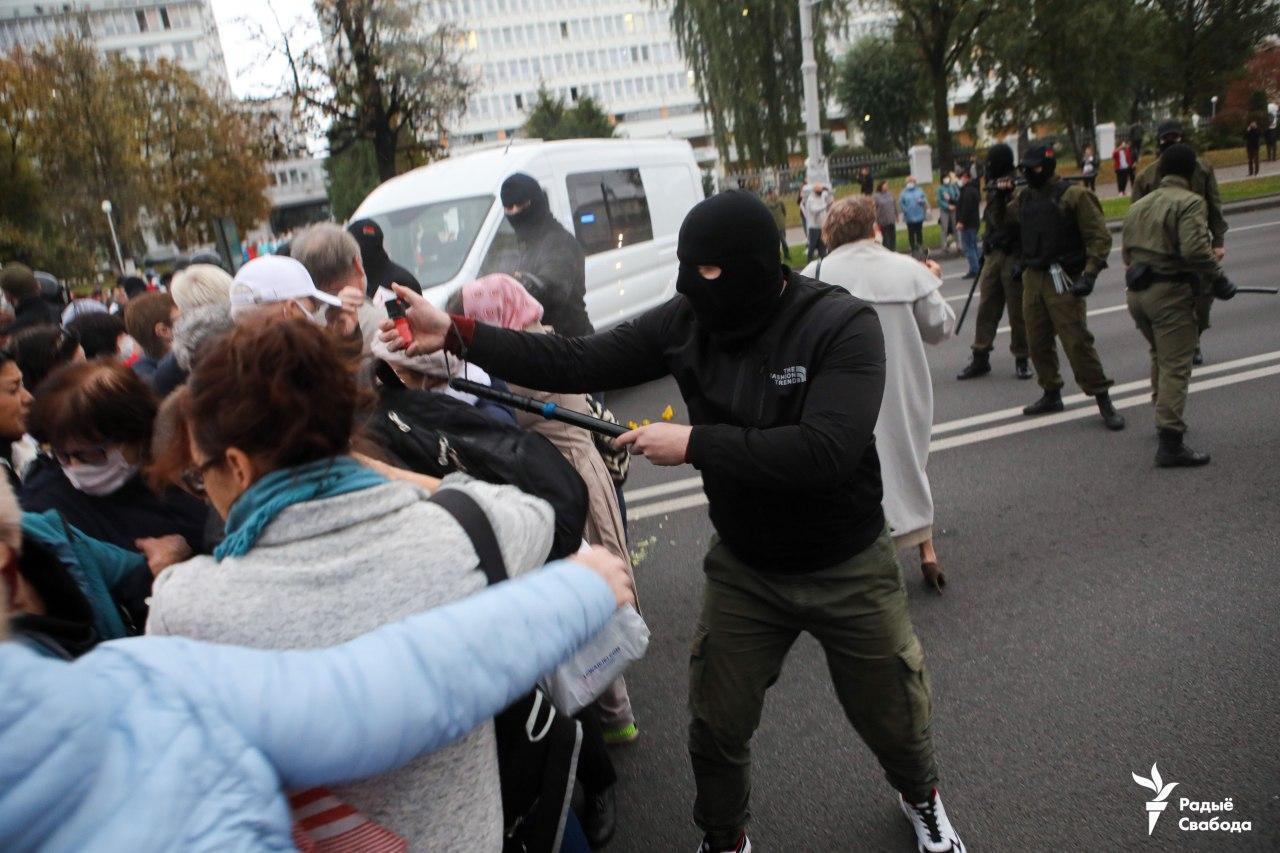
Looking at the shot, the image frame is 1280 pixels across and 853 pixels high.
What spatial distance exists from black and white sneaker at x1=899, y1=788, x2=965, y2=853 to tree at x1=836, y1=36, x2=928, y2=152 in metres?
52.5

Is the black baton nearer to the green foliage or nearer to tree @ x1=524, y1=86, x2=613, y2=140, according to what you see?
the green foliage

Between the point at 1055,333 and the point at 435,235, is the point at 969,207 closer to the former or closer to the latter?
the point at 1055,333

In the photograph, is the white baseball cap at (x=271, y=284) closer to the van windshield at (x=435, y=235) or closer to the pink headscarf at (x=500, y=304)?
the pink headscarf at (x=500, y=304)

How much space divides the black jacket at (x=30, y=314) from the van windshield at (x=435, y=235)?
2662 millimetres

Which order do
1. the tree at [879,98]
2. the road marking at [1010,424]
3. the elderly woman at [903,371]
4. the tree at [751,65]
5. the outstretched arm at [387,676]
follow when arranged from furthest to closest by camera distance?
1. the tree at [879,98]
2. the tree at [751,65]
3. the road marking at [1010,424]
4. the elderly woman at [903,371]
5. the outstretched arm at [387,676]

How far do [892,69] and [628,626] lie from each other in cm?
5612

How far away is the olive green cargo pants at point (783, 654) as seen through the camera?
7.66 feet

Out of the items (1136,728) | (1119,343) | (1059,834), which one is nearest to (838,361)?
(1059,834)

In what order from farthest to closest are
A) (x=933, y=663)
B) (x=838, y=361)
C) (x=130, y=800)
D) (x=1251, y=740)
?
(x=933, y=663) → (x=1251, y=740) → (x=838, y=361) → (x=130, y=800)

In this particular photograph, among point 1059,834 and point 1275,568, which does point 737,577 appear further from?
point 1275,568

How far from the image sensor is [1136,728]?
2943 millimetres

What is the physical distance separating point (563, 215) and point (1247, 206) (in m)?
15.9

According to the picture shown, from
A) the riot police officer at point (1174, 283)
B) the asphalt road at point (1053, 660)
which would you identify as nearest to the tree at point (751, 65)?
the riot police officer at point (1174, 283)

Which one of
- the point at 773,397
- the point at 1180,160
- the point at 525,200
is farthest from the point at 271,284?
the point at 1180,160
